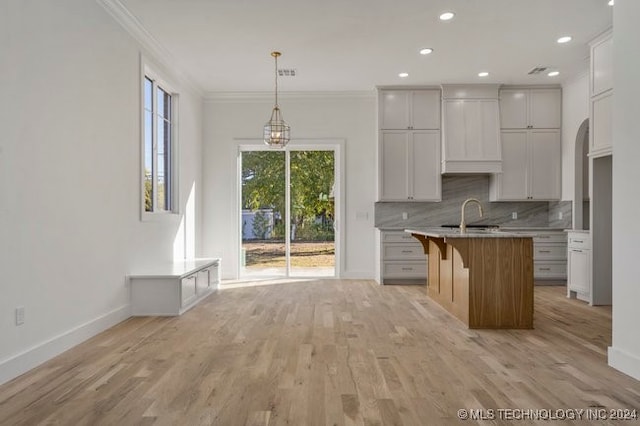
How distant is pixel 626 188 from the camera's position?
2.99 m

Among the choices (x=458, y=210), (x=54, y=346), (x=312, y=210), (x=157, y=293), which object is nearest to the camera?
(x=54, y=346)

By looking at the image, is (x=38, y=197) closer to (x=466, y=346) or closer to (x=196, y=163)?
(x=466, y=346)

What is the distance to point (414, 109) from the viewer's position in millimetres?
6957

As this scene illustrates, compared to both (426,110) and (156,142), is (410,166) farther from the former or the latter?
(156,142)

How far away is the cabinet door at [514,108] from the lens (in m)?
6.94

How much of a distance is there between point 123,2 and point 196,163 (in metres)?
3.07

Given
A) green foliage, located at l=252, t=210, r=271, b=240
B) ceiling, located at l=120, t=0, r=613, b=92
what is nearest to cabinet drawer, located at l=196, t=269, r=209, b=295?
green foliage, located at l=252, t=210, r=271, b=240

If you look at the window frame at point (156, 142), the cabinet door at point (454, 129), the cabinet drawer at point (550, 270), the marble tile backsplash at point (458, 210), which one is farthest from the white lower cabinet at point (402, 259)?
the window frame at point (156, 142)

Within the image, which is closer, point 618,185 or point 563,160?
point 618,185

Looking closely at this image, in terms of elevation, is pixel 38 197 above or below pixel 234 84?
below

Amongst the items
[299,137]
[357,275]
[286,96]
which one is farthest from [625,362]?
[286,96]

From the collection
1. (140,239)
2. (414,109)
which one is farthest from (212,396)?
(414,109)

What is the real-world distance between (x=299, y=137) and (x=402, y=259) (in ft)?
8.42

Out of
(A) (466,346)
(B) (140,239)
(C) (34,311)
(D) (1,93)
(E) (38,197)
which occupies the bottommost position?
(A) (466,346)
